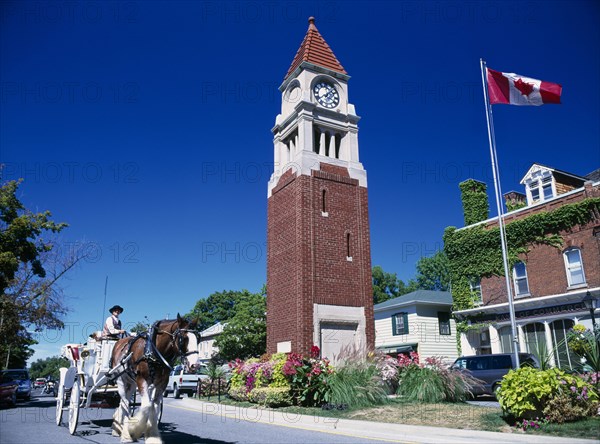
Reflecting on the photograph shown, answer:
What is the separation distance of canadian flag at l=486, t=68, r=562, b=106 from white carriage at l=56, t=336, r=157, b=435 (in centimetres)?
1624

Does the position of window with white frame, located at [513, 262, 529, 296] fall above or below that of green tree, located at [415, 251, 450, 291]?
below

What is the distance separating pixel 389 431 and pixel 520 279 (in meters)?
21.1

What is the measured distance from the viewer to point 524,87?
1784 cm

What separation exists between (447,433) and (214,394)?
17274mm

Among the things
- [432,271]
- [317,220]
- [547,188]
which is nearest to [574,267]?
[547,188]

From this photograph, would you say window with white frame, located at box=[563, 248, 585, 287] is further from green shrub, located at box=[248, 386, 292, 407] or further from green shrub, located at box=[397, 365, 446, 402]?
green shrub, located at box=[248, 386, 292, 407]

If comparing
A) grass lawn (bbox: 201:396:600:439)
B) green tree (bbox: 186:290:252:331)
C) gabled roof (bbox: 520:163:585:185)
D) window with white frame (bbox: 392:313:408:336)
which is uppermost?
gabled roof (bbox: 520:163:585:185)

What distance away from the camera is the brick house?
34.6 metres

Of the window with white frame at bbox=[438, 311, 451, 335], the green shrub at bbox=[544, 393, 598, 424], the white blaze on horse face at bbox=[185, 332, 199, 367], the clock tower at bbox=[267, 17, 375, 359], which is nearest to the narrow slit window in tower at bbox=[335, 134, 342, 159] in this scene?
the clock tower at bbox=[267, 17, 375, 359]

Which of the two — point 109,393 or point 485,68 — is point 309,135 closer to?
point 485,68

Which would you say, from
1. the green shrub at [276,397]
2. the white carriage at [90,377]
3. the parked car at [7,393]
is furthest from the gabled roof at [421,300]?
the white carriage at [90,377]

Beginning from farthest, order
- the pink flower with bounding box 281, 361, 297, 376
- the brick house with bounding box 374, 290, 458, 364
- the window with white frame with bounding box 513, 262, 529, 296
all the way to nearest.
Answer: the brick house with bounding box 374, 290, 458, 364 < the window with white frame with bounding box 513, 262, 529, 296 < the pink flower with bounding box 281, 361, 297, 376

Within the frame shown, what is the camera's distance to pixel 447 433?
984 centimetres

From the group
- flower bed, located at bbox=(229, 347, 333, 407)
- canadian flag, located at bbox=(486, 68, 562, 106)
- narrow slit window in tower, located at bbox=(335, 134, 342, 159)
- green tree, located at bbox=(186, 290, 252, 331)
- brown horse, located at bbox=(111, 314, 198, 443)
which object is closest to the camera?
brown horse, located at bbox=(111, 314, 198, 443)
